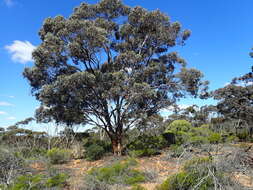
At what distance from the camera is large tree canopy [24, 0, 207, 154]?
28.7 ft

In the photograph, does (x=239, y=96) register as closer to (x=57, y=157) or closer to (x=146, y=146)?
(x=146, y=146)

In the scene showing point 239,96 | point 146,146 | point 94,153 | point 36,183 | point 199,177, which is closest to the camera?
point 199,177

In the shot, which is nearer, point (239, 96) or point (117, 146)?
point (117, 146)

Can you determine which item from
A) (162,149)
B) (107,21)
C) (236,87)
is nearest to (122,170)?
(162,149)

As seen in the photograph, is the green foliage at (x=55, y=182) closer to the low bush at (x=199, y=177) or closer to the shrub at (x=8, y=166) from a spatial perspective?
the shrub at (x=8, y=166)

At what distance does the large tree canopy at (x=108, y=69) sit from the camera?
8742 mm

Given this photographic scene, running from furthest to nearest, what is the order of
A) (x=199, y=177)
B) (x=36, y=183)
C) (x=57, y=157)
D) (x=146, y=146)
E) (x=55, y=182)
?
(x=146, y=146), (x=57, y=157), (x=55, y=182), (x=36, y=183), (x=199, y=177)

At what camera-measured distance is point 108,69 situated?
1034 centimetres

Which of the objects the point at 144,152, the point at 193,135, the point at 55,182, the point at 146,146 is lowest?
the point at 55,182

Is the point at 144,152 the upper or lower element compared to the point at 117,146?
lower

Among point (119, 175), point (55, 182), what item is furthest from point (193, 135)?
point (55, 182)

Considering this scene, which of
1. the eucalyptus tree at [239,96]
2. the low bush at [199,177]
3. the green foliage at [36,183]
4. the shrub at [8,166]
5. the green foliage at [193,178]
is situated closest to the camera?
the low bush at [199,177]

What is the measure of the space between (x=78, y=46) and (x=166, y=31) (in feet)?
13.8

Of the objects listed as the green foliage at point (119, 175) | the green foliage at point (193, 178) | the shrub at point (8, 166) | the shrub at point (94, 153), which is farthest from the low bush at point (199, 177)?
the shrub at point (94, 153)
